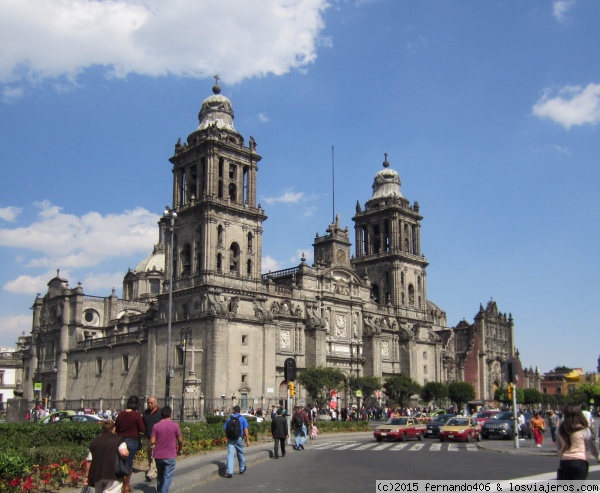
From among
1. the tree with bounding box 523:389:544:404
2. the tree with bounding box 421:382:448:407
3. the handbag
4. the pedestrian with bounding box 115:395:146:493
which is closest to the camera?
the handbag

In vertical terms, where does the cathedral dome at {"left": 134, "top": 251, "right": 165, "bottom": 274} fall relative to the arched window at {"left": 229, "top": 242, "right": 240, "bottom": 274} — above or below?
above

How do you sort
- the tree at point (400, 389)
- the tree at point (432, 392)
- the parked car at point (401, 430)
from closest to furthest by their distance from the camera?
the parked car at point (401, 430), the tree at point (400, 389), the tree at point (432, 392)

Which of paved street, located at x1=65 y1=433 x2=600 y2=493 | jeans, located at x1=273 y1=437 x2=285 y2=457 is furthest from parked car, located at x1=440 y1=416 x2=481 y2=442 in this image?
jeans, located at x1=273 y1=437 x2=285 y2=457

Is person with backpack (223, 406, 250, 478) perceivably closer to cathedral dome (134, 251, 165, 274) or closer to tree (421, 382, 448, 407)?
tree (421, 382, 448, 407)

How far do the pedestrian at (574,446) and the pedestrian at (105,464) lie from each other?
6968 mm

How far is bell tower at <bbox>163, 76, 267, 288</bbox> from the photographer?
63.3 metres

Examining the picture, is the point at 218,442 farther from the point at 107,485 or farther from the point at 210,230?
the point at 210,230

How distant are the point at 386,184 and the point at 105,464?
3230 inches

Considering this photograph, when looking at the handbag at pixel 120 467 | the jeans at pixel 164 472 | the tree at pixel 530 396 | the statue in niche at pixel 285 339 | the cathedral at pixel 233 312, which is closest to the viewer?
the handbag at pixel 120 467

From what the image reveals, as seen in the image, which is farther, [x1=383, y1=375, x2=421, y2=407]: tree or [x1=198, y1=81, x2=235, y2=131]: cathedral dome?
[x1=383, y1=375, x2=421, y2=407]: tree

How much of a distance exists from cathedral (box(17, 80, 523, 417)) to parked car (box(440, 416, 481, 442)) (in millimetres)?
19542

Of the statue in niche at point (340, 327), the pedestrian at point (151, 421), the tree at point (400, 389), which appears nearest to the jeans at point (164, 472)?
the pedestrian at point (151, 421)

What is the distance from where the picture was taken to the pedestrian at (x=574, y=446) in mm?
10695

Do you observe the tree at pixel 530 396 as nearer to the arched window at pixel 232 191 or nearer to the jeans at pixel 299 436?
the arched window at pixel 232 191
